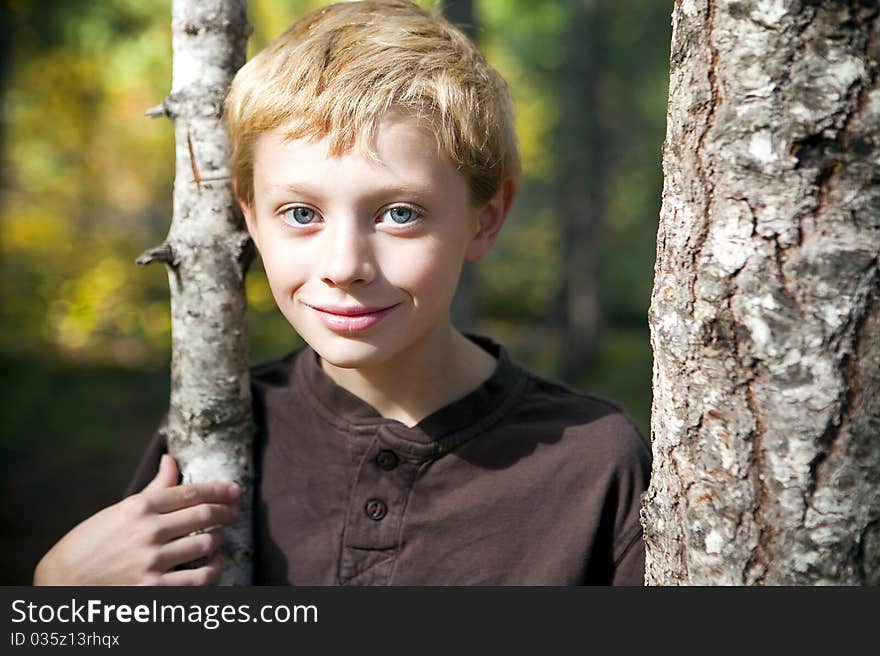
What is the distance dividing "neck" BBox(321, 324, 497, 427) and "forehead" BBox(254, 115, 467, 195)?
1.57 ft

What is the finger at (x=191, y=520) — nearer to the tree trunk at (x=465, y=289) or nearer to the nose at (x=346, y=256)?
the nose at (x=346, y=256)

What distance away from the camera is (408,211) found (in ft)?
6.03

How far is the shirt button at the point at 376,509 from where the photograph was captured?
81.8 inches

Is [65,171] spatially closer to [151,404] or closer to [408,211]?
[151,404]

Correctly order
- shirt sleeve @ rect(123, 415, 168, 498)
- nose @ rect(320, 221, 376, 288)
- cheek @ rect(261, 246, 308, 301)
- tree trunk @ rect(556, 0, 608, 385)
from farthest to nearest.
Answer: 1. tree trunk @ rect(556, 0, 608, 385)
2. shirt sleeve @ rect(123, 415, 168, 498)
3. cheek @ rect(261, 246, 308, 301)
4. nose @ rect(320, 221, 376, 288)

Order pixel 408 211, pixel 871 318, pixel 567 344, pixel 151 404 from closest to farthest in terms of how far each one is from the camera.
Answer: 1. pixel 871 318
2. pixel 408 211
3. pixel 151 404
4. pixel 567 344

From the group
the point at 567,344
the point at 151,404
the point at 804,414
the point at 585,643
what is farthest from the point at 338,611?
the point at 567,344

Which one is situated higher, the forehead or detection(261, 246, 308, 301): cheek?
the forehead

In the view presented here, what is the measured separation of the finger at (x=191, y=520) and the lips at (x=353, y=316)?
0.61 metres

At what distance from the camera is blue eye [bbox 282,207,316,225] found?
1866mm

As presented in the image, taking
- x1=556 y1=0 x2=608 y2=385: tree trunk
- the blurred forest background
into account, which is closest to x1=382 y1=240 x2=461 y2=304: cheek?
the blurred forest background

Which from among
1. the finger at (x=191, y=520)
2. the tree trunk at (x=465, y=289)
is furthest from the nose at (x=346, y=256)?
the tree trunk at (x=465, y=289)

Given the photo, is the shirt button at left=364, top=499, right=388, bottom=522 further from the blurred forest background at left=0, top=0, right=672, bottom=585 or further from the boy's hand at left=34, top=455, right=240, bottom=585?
the blurred forest background at left=0, top=0, right=672, bottom=585

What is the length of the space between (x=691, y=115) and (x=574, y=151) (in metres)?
7.99
